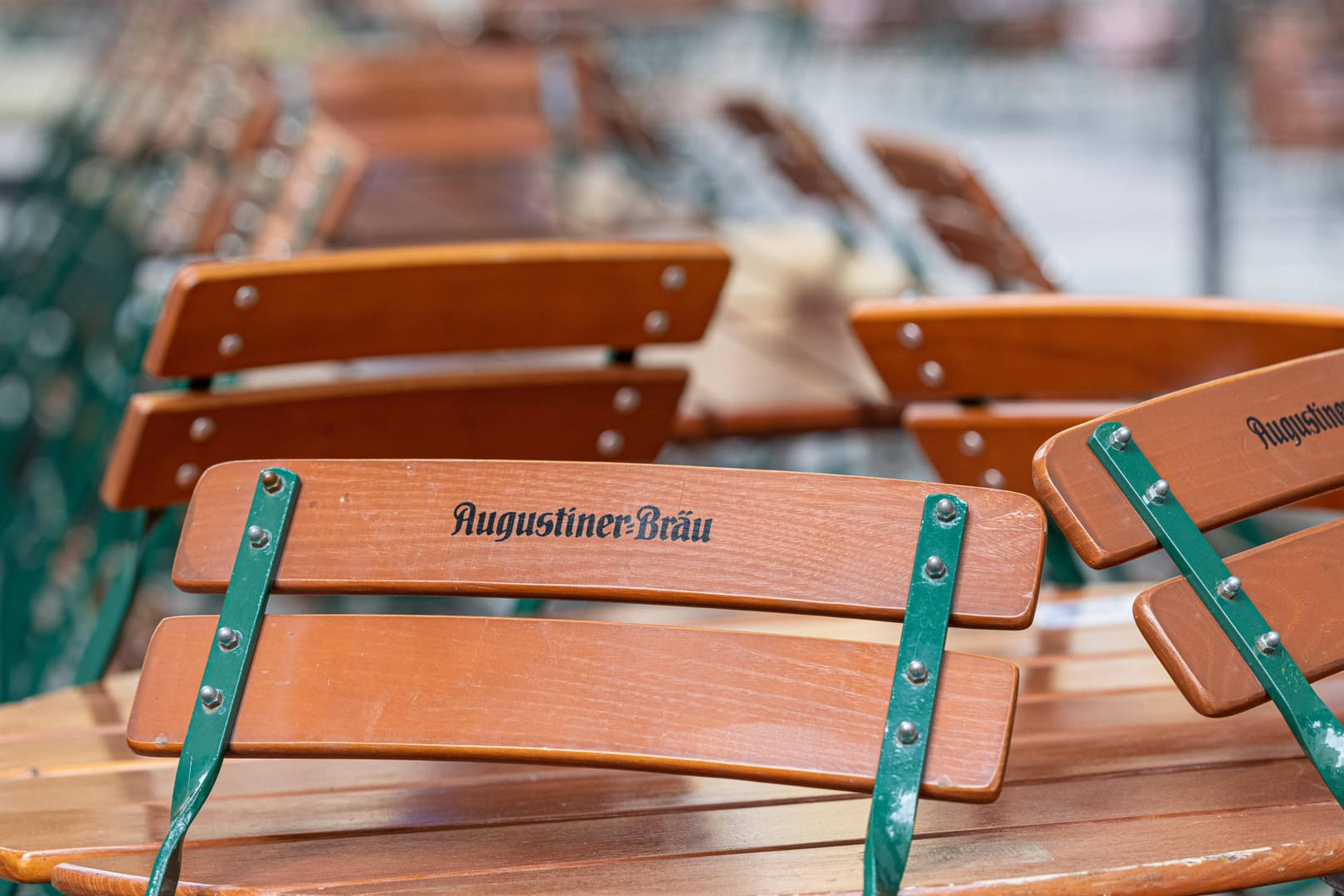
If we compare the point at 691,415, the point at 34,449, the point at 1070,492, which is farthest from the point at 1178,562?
the point at 34,449

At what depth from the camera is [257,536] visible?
1.19 m

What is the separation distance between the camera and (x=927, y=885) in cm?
106

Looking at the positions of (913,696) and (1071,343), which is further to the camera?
(1071,343)

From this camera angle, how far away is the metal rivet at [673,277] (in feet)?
5.43

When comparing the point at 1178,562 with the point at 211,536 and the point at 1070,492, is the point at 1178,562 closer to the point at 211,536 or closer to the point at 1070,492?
the point at 1070,492

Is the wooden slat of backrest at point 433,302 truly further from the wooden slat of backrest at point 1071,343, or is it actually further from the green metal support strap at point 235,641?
the green metal support strap at point 235,641

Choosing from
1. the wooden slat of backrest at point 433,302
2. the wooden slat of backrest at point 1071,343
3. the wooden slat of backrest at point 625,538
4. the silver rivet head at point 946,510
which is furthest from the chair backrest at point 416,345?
the silver rivet head at point 946,510

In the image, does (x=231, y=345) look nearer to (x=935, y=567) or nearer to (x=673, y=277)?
(x=673, y=277)

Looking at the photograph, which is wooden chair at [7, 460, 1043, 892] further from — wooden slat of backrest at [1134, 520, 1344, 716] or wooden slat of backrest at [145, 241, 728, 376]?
wooden slat of backrest at [145, 241, 728, 376]

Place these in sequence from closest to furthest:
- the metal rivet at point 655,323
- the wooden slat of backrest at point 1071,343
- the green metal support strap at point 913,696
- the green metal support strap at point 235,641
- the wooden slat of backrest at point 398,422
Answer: the green metal support strap at point 913,696 → the green metal support strap at point 235,641 → the wooden slat of backrest at point 1071,343 → the wooden slat of backrest at point 398,422 → the metal rivet at point 655,323

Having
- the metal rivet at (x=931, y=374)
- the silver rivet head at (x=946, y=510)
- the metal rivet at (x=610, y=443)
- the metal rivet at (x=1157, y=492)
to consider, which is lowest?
the metal rivet at (x=610, y=443)

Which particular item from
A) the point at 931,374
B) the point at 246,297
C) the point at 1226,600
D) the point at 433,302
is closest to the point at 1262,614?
the point at 1226,600

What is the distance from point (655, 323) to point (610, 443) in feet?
0.53

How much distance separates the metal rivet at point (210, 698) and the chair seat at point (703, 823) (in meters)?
0.12
